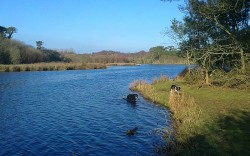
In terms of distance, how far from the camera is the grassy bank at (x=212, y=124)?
11.4 metres

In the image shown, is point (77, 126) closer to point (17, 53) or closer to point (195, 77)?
point (195, 77)

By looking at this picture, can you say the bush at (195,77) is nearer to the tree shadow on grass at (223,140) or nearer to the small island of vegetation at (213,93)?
the small island of vegetation at (213,93)

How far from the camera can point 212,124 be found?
47.9ft

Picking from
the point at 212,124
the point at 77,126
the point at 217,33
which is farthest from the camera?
the point at 217,33

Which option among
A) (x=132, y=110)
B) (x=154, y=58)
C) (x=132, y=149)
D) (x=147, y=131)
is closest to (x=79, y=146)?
(x=132, y=149)

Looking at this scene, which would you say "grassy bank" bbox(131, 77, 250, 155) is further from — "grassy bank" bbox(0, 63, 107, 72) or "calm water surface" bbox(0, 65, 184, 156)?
"grassy bank" bbox(0, 63, 107, 72)

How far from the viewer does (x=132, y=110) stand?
2266cm

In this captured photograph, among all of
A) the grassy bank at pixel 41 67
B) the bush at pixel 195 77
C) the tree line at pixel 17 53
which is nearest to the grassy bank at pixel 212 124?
the bush at pixel 195 77

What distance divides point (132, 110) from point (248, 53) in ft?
33.5

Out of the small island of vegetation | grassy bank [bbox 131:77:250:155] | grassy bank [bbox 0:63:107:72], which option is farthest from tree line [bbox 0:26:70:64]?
grassy bank [bbox 131:77:250:155]

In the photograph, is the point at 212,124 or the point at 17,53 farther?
the point at 17,53

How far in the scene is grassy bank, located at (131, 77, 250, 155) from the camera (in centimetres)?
1141

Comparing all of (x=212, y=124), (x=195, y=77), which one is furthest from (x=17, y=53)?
(x=212, y=124)

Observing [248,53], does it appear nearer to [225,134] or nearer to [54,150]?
[225,134]
